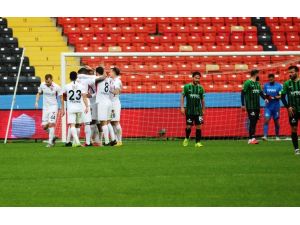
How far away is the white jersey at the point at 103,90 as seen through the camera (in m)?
20.8

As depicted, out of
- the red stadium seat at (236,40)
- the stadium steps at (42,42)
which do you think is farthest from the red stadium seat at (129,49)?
the red stadium seat at (236,40)

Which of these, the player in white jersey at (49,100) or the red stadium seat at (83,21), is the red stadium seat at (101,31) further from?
the player in white jersey at (49,100)

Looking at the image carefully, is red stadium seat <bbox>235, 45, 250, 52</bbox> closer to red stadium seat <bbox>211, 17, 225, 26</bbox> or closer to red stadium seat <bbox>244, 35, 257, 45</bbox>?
red stadium seat <bbox>244, 35, 257, 45</bbox>

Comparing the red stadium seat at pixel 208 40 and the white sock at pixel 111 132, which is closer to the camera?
the white sock at pixel 111 132

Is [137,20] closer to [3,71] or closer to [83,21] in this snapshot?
[83,21]

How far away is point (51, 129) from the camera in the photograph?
69.8 ft

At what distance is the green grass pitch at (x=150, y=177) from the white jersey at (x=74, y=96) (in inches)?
60.3

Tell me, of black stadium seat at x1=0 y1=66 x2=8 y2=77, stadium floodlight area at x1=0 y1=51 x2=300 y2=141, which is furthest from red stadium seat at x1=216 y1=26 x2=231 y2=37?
black stadium seat at x1=0 y1=66 x2=8 y2=77

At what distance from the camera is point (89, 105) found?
68.3 ft

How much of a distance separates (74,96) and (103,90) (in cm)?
74

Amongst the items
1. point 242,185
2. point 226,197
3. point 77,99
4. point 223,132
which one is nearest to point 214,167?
point 242,185

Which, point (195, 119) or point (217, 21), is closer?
point (195, 119)

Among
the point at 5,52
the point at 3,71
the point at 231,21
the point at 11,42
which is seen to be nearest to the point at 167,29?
the point at 231,21

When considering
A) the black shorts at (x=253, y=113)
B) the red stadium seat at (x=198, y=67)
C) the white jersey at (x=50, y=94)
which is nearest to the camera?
the white jersey at (x=50, y=94)
